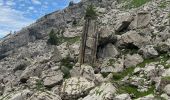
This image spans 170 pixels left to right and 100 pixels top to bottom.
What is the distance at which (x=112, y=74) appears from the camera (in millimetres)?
67938

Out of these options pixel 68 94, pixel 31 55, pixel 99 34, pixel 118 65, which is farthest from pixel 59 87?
pixel 31 55

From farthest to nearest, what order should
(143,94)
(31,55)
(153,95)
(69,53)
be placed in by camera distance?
(31,55) → (69,53) → (143,94) → (153,95)

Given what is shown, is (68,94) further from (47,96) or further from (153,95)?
(153,95)

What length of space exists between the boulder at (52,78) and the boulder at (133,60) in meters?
12.4

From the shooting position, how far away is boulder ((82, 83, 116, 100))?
52688 millimetres

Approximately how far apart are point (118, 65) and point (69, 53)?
1870 centimetres

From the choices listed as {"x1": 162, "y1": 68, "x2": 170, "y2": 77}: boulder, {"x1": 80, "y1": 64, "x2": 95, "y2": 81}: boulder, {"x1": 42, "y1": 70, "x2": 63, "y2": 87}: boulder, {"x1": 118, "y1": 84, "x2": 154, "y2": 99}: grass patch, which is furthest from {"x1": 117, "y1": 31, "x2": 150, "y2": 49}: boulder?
{"x1": 118, "y1": 84, "x2": 154, "y2": 99}: grass patch

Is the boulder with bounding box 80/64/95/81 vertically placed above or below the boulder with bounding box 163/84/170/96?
above

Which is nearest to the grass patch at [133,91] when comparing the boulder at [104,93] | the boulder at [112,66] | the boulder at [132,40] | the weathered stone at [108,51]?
the boulder at [104,93]

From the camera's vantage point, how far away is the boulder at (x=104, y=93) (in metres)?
52.7

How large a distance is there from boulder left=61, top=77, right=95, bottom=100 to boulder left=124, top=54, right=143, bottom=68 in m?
11.1

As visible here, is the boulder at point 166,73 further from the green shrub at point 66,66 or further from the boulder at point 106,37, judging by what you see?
the boulder at point 106,37

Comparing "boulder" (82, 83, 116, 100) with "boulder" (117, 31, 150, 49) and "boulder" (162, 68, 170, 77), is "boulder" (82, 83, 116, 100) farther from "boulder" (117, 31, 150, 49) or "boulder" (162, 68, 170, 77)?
"boulder" (117, 31, 150, 49)

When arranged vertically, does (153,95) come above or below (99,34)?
below
